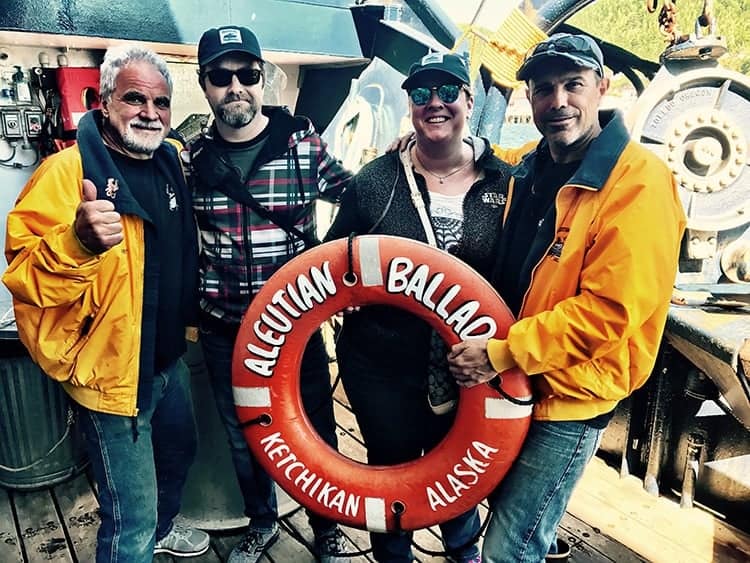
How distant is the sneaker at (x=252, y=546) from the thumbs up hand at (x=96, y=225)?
1095 mm

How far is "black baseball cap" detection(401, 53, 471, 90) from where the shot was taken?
1344 mm

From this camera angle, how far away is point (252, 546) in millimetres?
1802

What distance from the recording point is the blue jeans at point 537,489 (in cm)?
122

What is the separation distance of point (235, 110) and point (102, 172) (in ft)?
1.18

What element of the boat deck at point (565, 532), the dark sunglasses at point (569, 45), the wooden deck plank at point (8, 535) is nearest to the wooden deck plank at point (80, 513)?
the boat deck at point (565, 532)

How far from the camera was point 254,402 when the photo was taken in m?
1.46

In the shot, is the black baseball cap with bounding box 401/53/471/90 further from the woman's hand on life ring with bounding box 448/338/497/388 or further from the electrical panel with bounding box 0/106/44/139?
the electrical panel with bounding box 0/106/44/139

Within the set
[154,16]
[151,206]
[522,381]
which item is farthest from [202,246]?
[154,16]

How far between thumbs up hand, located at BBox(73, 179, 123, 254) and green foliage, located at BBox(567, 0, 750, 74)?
316cm

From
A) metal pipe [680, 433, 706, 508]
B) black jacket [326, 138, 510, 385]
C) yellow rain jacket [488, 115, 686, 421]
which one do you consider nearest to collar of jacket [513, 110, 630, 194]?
yellow rain jacket [488, 115, 686, 421]

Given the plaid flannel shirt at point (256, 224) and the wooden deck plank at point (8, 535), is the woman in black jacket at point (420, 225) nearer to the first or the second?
the plaid flannel shirt at point (256, 224)

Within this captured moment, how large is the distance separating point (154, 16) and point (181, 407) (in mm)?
1960

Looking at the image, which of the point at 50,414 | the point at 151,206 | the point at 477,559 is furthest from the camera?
the point at 50,414

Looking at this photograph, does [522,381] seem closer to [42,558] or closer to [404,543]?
[404,543]
